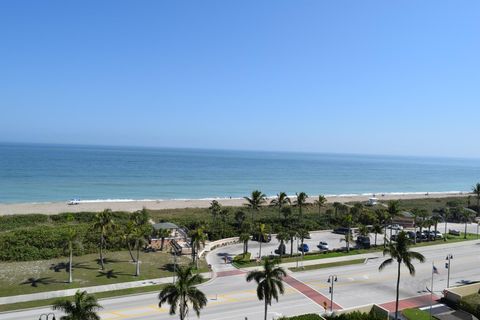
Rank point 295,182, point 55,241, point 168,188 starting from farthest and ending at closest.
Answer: point 295,182 → point 168,188 → point 55,241

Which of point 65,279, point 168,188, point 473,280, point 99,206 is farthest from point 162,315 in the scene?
point 168,188

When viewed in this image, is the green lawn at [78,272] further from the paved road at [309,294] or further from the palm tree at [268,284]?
the palm tree at [268,284]

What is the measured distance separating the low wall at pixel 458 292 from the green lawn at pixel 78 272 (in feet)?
87.3

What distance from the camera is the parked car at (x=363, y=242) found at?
59.5 metres

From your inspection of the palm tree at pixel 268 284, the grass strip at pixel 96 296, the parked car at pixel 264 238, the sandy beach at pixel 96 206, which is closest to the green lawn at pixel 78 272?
the grass strip at pixel 96 296

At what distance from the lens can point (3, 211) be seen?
3201 inches

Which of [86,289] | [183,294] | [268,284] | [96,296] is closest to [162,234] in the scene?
[86,289]

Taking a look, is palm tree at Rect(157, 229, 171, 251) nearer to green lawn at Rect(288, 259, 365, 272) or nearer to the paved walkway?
green lawn at Rect(288, 259, 365, 272)

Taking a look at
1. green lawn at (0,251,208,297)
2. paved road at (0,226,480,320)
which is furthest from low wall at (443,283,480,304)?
green lawn at (0,251,208,297)

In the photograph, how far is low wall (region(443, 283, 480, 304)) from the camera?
37.1 m

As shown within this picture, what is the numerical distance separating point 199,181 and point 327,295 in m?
119

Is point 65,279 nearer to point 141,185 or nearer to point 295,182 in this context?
point 141,185

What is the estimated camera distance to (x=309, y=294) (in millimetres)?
39281

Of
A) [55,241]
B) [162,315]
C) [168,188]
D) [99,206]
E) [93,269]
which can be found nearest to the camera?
[162,315]
